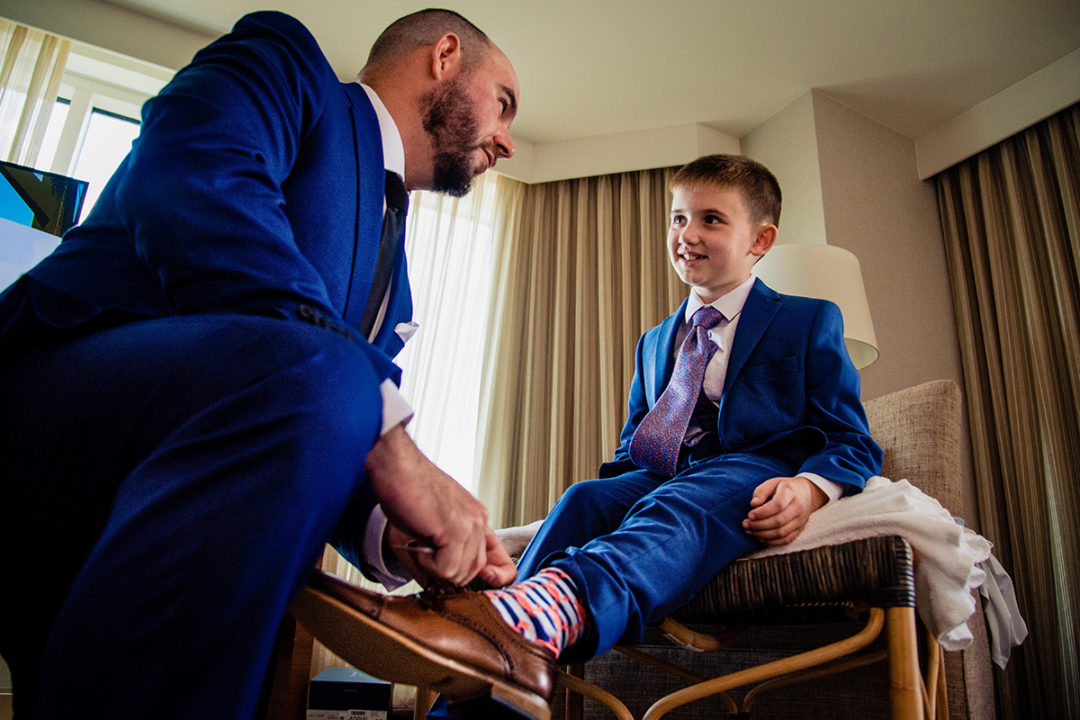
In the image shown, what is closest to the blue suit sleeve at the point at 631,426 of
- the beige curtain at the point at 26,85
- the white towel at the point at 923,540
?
the white towel at the point at 923,540

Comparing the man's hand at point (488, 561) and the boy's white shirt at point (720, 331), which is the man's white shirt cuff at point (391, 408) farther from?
the boy's white shirt at point (720, 331)

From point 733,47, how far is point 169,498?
2.88 m

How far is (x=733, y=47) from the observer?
9.20 ft

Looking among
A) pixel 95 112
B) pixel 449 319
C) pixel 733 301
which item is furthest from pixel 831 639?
pixel 95 112

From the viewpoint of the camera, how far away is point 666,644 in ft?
4.38

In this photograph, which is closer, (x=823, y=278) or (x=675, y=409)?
(x=675, y=409)

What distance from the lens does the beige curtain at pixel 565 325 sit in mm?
2980

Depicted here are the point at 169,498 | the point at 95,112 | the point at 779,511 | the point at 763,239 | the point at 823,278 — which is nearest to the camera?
the point at 169,498

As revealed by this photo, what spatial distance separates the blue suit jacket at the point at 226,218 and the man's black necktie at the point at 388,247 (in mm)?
172

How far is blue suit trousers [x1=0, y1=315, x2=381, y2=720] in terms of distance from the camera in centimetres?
42

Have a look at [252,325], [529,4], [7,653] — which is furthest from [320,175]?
[529,4]

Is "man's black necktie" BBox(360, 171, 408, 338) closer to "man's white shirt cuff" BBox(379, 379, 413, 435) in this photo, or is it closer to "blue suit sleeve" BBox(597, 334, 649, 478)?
"man's white shirt cuff" BBox(379, 379, 413, 435)

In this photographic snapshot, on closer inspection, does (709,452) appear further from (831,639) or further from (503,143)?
(503,143)

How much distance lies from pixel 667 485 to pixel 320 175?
666mm
